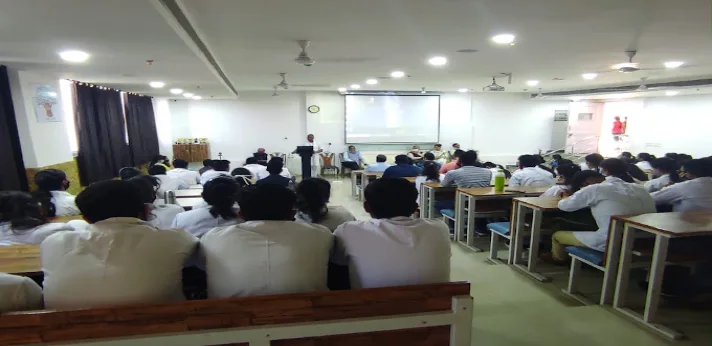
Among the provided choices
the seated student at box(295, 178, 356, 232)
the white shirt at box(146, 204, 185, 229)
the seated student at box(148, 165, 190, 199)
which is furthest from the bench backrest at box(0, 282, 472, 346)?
the seated student at box(148, 165, 190, 199)

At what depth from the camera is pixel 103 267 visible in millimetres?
1428

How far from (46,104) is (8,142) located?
88 centimetres

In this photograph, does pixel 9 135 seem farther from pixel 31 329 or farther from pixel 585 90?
pixel 585 90

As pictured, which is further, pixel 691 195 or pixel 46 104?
pixel 46 104

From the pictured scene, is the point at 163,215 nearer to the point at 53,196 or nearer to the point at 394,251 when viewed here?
the point at 53,196

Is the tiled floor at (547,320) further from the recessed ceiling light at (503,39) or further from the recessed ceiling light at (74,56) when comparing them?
the recessed ceiling light at (74,56)

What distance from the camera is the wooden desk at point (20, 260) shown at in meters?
1.81

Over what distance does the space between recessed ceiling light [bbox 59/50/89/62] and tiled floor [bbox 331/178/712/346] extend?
13.6 feet

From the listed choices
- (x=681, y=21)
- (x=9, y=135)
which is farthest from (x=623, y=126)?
(x=9, y=135)

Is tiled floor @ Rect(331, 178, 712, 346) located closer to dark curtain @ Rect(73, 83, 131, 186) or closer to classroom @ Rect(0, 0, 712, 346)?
classroom @ Rect(0, 0, 712, 346)

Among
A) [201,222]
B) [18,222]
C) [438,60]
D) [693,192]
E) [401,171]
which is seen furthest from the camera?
[401,171]

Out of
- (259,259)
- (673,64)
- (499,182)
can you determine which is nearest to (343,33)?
(499,182)

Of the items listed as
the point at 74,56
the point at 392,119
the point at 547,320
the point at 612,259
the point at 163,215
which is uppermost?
the point at 74,56

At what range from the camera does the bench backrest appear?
127 cm
